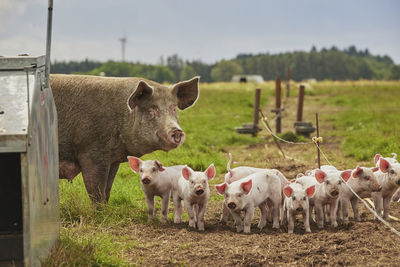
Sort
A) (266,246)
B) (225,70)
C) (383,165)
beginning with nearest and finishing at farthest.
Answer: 1. (266,246)
2. (383,165)
3. (225,70)

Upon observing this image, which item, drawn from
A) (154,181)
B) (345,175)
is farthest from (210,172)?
(345,175)

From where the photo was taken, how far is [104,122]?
659 cm

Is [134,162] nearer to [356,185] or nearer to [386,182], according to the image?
[356,185]

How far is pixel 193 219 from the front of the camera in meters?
6.33

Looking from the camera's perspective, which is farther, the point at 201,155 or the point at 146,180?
the point at 201,155

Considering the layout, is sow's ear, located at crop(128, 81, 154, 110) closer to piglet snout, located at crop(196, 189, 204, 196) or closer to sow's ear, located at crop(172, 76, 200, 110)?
sow's ear, located at crop(172, 76, 200, 110)

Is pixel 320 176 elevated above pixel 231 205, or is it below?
above

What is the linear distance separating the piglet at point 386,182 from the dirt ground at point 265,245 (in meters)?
0.21

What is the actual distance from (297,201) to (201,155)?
583 centimetres

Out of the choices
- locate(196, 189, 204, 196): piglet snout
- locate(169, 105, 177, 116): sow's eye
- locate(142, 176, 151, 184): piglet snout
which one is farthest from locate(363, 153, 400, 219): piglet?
locate(142, 176, 151, 184): piglet snout

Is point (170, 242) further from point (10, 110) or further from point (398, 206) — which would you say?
point (398, 206)

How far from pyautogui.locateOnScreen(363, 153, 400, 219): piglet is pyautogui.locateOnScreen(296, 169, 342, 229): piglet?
629mm

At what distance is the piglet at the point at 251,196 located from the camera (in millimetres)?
6145

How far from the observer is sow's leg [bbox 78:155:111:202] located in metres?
6.54
